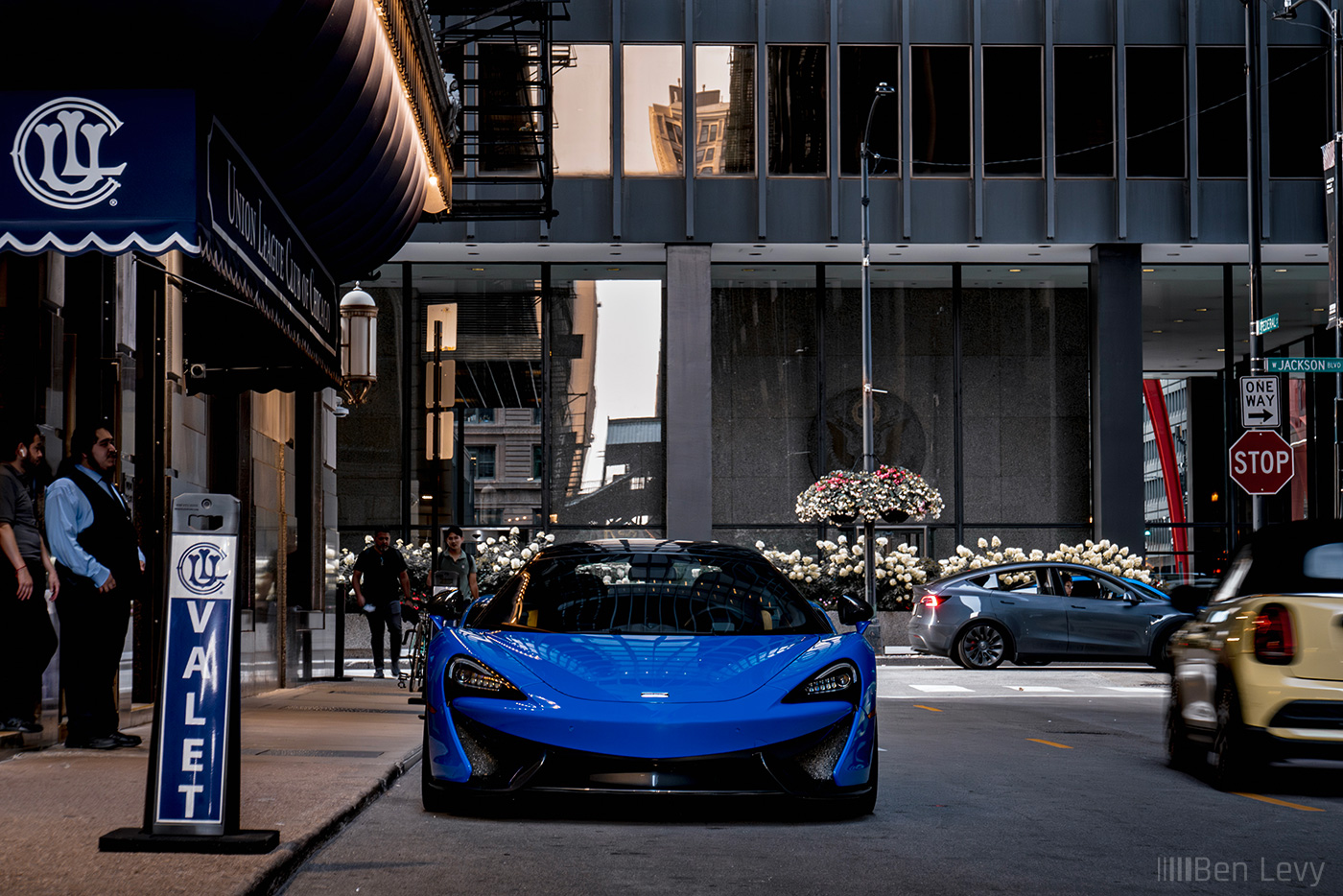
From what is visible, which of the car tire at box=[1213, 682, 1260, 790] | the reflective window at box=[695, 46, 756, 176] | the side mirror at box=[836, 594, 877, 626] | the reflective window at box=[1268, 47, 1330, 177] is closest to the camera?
the side mirror at box=[836, 594, 877, 626]

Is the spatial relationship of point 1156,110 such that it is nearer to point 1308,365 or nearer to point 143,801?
point 1308,365

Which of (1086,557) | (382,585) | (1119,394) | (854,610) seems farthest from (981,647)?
(854,610)

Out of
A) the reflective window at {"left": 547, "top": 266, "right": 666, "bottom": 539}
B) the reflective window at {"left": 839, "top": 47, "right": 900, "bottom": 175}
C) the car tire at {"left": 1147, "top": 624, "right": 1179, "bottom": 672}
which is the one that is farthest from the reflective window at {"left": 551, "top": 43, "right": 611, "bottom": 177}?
the car tire at {"left": 1147, "top": 624, "right": 1179, "bottom": 672}

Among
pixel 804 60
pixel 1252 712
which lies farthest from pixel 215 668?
pixel 804 60

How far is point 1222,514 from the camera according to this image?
3562 centimetres

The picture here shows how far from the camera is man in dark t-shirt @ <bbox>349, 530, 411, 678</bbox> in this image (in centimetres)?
2038

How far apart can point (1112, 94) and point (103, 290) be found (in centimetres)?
2571

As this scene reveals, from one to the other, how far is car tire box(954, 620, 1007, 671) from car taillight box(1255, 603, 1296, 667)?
13.9 m

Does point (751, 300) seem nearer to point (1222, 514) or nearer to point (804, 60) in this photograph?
point (804, 60)

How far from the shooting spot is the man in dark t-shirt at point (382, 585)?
20375 mm

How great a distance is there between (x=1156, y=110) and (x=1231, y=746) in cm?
2584

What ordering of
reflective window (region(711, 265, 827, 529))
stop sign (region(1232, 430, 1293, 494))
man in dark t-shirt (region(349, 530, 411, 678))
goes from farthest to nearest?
reflective window (region(711, 265, 827, 529))
man in dark t-shirt (region(349, 530, 411, 678))
stop sign (region(1232, 430, 1293, 494))

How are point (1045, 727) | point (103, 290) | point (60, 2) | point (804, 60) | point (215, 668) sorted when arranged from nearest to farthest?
point (215, 668) < point (60, 2) < point (103, 290) < point (1045, 727) < point (804, 60)

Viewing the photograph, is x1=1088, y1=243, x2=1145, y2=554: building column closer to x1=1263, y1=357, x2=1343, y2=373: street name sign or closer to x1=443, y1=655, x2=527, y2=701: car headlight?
x1=1263, y1=357, x2=1343, y2=373: street name sign
